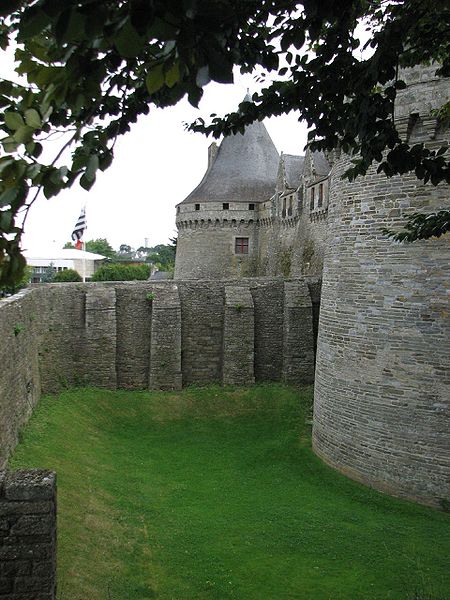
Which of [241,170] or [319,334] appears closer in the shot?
[319,334]

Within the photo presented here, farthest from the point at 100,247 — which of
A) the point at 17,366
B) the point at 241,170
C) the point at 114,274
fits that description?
the point at 17,366

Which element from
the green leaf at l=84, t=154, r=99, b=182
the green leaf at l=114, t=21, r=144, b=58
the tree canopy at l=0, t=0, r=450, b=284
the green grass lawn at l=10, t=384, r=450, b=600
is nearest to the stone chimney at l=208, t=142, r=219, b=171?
the green grass lawn at l=10, t=384, r=450, b=600

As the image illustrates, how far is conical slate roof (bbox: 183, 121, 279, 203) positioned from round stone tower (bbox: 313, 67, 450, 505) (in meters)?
18.2

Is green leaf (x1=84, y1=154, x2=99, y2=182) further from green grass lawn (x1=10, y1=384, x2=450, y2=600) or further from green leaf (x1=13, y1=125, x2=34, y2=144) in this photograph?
green grass lawn (x1=10, y1=384, x2=450, y2=600)

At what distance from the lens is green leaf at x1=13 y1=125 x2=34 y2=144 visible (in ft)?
8.06

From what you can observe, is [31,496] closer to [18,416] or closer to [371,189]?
[18,416]

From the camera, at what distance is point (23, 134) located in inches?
97.3

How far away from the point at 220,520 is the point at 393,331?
184 inches

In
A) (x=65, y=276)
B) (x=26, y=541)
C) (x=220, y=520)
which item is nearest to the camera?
(x=26, y=541)

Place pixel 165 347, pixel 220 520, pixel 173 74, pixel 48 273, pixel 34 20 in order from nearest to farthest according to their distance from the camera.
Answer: pixel 34 20, pixel 173 74, pixel 220 520, pixel 165 347, pixel 48 273

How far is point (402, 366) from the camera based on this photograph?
34.7 feet

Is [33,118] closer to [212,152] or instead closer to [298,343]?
[298,343]

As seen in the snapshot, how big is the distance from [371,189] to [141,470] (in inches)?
302

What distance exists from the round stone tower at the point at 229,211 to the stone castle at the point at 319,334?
4.34 m
